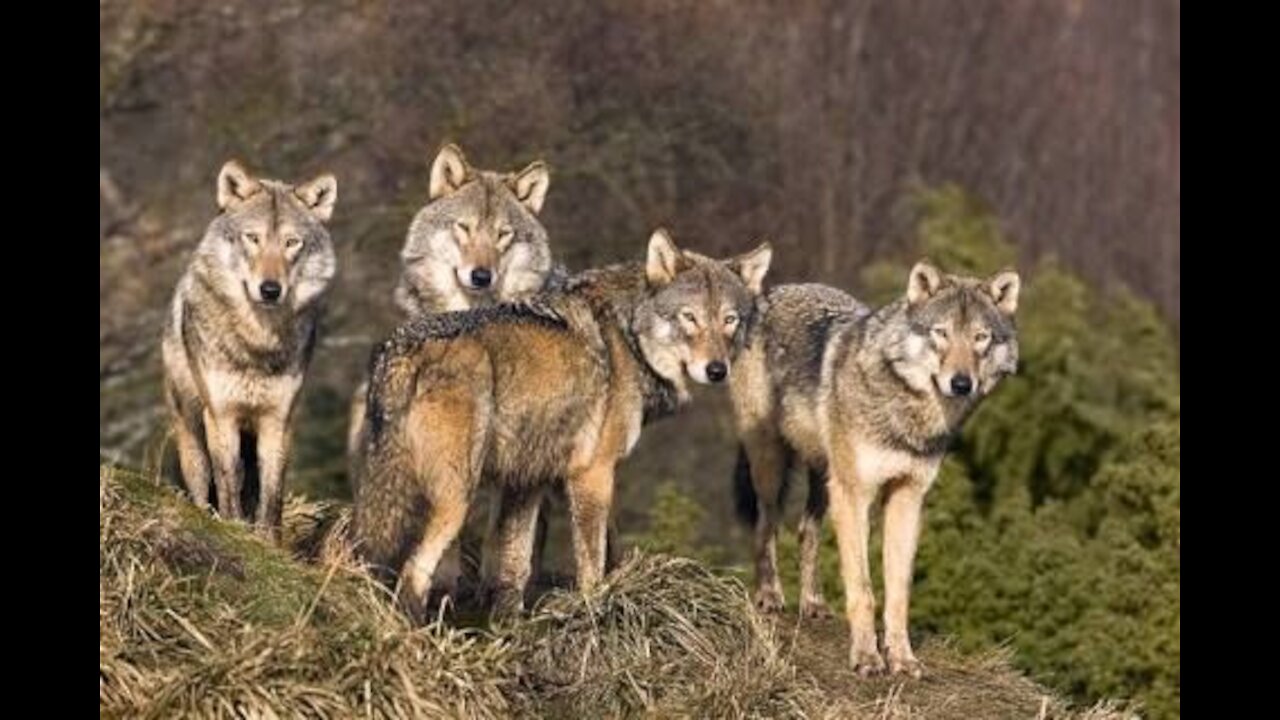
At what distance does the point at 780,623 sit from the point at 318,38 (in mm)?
11109

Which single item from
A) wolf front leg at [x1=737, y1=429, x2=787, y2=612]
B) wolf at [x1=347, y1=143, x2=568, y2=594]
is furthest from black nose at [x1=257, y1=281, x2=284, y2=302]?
wolf front leg at [x1=737, y1=429, x2=787, y2=612]

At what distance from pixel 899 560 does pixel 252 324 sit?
306 centimetres

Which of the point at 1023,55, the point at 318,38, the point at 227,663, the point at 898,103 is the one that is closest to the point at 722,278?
the point at 227,663

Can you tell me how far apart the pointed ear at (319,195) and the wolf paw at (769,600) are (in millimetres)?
2730

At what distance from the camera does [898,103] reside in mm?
28172

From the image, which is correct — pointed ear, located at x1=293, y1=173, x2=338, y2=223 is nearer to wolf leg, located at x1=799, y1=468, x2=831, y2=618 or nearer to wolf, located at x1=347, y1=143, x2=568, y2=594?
wolf, located at x1=347, y1=143, x2=568, y2=594

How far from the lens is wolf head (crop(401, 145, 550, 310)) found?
41.3 feet

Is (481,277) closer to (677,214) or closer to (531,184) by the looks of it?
(531,184)

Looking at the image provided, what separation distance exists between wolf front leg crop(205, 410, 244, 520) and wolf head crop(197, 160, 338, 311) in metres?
0.56

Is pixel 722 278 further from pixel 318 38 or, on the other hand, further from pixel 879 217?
pixel 879 217

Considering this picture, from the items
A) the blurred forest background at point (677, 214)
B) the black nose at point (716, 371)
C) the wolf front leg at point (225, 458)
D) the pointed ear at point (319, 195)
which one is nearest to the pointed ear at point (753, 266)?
the black nose at point (716, 371)

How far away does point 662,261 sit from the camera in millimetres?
11969

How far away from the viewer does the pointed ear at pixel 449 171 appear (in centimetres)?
1292

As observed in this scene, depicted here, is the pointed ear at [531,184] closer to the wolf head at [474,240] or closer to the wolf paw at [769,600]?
the wolf head at [474,240]
